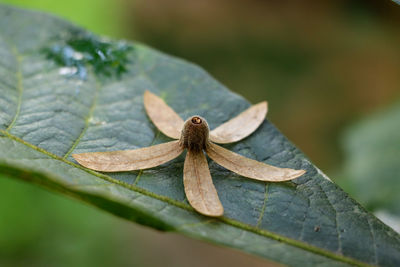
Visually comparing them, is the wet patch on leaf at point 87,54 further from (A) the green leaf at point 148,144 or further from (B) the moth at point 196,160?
(B) the moth at point 196,160

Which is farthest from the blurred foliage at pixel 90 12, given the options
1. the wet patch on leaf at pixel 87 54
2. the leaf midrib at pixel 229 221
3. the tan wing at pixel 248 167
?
the tan wing at pixel 248 167

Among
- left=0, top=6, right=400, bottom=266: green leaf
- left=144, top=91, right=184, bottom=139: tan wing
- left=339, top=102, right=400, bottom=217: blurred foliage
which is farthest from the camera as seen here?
left=339, top=102, right=400, bottom=217: blurred foliage

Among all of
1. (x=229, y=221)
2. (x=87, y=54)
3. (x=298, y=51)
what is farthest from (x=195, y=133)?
(x=298, y=51)

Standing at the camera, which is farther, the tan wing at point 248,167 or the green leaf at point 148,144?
the tan wing at point 248,167

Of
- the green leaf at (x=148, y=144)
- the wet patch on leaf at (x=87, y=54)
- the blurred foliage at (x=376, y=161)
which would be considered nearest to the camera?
the green leaf at (x=148, y=144)

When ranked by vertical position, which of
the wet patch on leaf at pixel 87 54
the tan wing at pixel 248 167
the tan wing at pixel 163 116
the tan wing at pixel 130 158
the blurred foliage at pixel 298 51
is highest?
the blurred foliage at pixel 298 51

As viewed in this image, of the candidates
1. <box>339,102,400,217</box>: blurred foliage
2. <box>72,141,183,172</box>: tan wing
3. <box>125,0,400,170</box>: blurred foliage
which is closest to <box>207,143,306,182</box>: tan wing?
<box>72,141,183,172</box>: tan wing

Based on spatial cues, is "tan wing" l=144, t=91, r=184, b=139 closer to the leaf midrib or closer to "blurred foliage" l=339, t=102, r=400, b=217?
the leaf midrib

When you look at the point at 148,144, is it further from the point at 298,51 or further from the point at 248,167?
the point at 298,51
